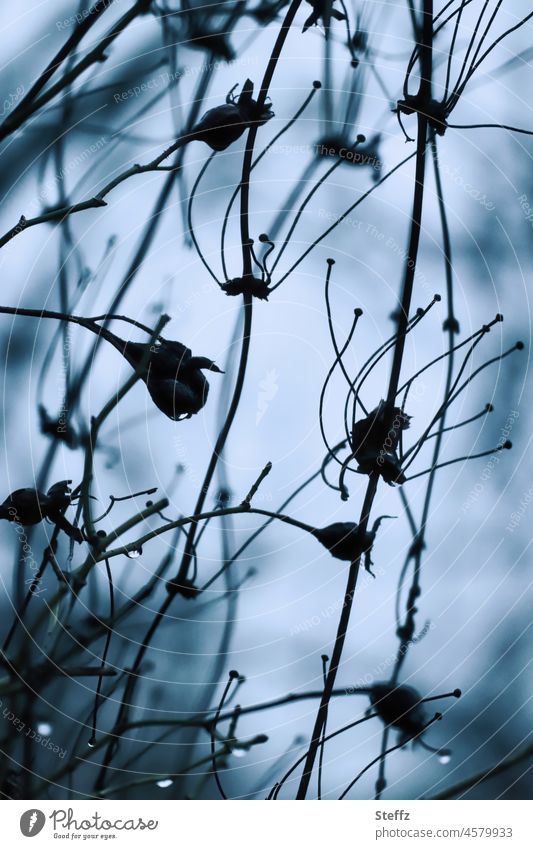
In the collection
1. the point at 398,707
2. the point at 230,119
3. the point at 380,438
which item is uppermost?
the point at 230,119

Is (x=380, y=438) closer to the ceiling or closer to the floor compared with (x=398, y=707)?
closer to the ceiling

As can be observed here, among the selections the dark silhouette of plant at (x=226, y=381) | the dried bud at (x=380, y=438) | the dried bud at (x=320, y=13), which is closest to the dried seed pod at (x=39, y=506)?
the dark silhouette of plant at (x=226, y=381)

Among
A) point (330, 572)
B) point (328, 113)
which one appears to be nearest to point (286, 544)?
point (330, 572)

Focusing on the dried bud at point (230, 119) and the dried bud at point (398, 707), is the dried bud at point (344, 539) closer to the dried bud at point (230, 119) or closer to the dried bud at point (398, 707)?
the dried bud at point (398, 707)

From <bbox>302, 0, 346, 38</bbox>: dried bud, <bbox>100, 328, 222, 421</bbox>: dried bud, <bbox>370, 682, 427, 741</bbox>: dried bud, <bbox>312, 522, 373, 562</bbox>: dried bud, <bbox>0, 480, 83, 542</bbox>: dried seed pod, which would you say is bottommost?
<bbox>370, 682, 427, 741</bbox>: dried bud

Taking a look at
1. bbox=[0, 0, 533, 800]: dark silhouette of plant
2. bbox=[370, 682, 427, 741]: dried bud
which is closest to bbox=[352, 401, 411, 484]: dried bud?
bbox=[0, 0, 533, 800]: dark silhouette of plant

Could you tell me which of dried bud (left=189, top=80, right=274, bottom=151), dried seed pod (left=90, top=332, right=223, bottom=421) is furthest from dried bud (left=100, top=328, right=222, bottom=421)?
dried bud (left=189, top=80, right=274, bottom=151)

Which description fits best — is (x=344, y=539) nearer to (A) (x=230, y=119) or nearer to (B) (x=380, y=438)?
(B) (x=380, y=438)

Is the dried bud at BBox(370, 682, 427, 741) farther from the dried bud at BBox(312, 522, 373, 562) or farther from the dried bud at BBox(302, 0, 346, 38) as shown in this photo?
the dried bud at BBox(302, 0, 346, 38)

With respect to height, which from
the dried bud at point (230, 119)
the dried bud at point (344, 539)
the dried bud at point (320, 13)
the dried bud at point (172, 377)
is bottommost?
the dried bud at point (344, 539)

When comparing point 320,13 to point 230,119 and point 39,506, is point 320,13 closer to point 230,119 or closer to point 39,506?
point 230,119

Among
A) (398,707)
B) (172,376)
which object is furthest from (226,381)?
(398,707)

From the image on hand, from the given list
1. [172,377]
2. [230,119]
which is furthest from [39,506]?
[230,119]

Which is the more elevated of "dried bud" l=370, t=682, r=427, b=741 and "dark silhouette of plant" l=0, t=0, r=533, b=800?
"dark silhouette of plant" l=0, t=0, r=533, b=800
